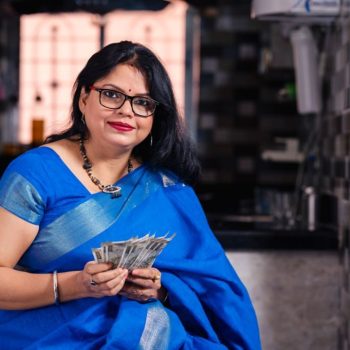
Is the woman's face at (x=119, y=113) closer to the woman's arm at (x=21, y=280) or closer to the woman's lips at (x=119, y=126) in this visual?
the woman's lips at (x=119, y=126)

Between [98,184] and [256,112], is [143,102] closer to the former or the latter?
[98,184]

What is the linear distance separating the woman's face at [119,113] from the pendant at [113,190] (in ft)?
0.39

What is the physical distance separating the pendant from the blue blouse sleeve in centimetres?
19

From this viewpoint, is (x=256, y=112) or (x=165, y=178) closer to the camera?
(x=165, y=178)

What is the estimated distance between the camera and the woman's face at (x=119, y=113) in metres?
1.98

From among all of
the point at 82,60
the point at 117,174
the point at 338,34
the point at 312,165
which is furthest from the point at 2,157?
the point at 117,174

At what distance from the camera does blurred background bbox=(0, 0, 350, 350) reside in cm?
299

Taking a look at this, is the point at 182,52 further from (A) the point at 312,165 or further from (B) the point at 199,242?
(B) the point at 199,242

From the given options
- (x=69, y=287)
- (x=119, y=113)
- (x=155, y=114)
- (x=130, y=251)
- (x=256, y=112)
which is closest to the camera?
(x=130, y=251)

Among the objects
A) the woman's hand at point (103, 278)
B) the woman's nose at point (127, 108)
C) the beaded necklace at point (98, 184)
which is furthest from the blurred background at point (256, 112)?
the woman's hand at point (103, 278)

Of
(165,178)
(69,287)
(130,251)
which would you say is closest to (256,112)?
(165,178)

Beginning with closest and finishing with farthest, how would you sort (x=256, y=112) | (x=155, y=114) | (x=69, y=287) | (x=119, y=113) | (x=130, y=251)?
(x=130, y=251) → (x=69, y=287) → (x=119, y=113) → (x=155, y=114) → (x=256, y=112)

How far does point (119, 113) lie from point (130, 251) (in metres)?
0.41

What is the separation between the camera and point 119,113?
1.97 metres
